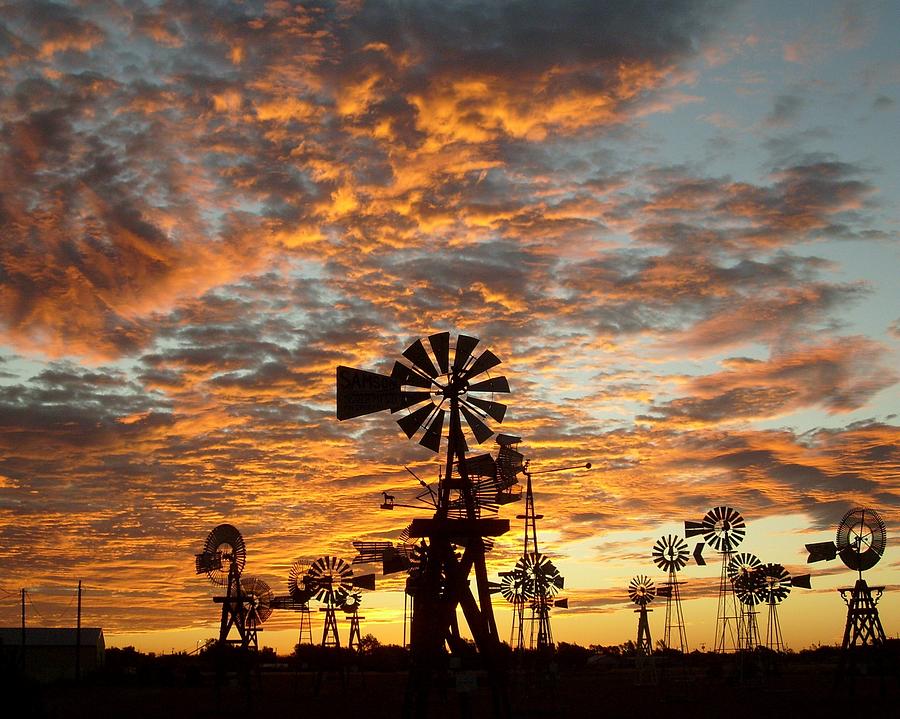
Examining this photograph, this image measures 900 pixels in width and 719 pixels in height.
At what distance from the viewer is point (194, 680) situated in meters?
68.9

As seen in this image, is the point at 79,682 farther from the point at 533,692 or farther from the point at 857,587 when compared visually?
the point at 857,587

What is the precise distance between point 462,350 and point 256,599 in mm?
31498

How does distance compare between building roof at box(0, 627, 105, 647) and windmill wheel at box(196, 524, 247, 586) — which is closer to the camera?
windmill wheel at box(196, 524, 247, 586)

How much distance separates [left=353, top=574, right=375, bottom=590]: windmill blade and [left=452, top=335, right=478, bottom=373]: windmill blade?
35436 mm

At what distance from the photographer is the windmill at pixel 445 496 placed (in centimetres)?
2200

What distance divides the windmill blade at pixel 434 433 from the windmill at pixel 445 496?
0.02m

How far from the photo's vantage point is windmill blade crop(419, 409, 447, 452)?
75.3 ft

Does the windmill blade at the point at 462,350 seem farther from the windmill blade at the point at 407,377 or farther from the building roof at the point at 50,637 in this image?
the building roof at the point at 50,637

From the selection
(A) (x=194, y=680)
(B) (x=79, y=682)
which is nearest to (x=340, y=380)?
(A) (x=194, y=680)

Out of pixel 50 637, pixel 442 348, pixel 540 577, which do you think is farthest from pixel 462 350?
pixel 50 637

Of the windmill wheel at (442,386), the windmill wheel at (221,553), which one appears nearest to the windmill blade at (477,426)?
the windmill wheel at (442,386)

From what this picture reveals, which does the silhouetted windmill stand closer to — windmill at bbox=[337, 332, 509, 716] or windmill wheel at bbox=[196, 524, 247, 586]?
windmill wheel at bbox=[196, 524, 247, 586]

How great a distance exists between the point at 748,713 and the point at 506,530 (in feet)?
60.4

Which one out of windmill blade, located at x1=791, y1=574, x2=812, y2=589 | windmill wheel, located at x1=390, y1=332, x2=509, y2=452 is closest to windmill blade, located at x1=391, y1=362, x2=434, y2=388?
windmill wheel, located at x1=390, y1=332, x2=509, y2=452
